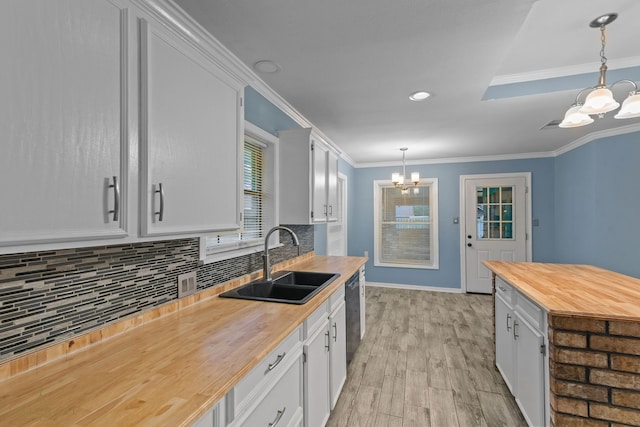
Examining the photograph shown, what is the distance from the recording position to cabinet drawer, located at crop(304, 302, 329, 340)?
5.05 ft

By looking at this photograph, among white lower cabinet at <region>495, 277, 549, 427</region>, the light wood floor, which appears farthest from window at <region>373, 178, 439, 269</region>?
white lower cabinet at <region>495, 277, 549, 427</region>

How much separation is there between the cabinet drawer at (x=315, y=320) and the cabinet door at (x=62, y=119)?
0.99 meters

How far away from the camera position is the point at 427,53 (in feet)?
6.15

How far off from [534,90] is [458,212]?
3051mm

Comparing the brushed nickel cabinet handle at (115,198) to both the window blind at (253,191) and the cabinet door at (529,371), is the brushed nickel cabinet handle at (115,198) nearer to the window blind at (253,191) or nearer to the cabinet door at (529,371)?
the window blind at (253,191)

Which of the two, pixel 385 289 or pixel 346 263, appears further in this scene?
pixel 385 289

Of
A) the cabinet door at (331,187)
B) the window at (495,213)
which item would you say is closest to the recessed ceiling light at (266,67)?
the cabinet door at (331,187)

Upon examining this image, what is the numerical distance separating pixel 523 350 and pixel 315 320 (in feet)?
4.49

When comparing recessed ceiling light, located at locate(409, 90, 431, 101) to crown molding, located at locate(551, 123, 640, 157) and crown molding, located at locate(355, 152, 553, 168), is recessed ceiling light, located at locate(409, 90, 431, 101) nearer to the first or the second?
crown molding, located at locate(551, 123, 640, 157)

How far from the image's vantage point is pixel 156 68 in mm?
1063

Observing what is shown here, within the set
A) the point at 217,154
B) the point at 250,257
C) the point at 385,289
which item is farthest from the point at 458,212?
the point at 217,154

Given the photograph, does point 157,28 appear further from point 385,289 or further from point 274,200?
point 385,289

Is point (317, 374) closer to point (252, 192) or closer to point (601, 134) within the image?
point (252, 192)

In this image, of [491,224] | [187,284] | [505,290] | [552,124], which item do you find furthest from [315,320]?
[491,224]
